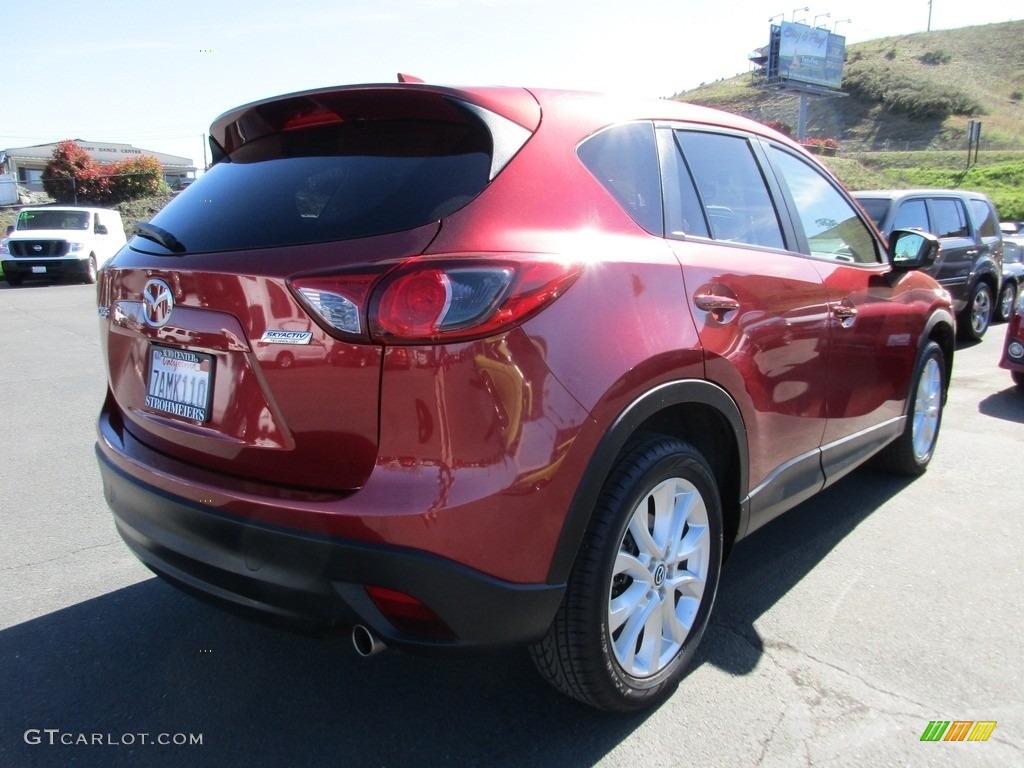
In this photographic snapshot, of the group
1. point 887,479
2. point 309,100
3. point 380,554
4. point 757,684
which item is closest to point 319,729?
point 380,554

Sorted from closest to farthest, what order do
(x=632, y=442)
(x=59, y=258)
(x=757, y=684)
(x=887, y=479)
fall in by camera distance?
1. (x=632, y=442)
2. (x=757, y=684)
3. (x=887, y=479)
4. (x=59, y=258)

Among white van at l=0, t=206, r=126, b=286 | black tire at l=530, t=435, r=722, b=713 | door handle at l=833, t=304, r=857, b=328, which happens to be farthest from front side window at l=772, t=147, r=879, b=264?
white van at l=0, t=206, r=126, b=286

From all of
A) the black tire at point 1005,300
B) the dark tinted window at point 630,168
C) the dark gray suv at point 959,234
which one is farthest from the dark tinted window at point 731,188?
the black tire at point 1005,300

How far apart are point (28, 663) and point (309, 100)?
207cm

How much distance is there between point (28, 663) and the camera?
9.16 ft

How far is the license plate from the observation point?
225cm

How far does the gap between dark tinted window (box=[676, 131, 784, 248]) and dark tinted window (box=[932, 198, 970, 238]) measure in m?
6.73

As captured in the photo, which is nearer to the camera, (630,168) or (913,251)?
(630,168)

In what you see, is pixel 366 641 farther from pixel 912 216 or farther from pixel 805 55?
pixel 805 55

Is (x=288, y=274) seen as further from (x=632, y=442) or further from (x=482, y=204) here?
(x=632, y=442)

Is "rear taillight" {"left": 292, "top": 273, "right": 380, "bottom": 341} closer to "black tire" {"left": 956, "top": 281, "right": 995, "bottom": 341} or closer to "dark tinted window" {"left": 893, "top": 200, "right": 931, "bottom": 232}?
"dark tinted window" {"left": 893, "top": 200, "right": 931, "bottom": 232}

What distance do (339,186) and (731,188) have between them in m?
1.51

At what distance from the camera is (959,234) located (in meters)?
9.36

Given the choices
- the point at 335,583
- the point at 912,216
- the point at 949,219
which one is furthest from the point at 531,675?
the point at 949,219
